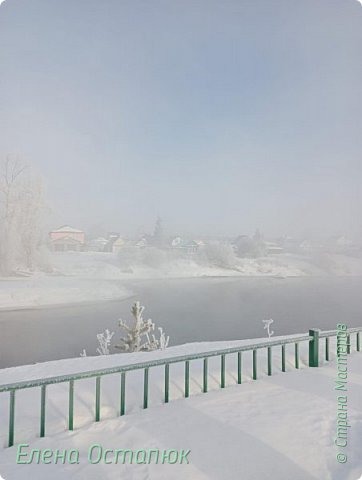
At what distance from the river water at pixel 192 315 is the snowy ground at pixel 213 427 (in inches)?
316

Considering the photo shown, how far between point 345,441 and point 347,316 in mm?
10122

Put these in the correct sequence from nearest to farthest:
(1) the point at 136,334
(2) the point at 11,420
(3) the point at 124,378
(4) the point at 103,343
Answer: (2) the point at 11,420 → (3) the point at 124,378 → (1) the point at 136,334 → (4) the point at 103,343

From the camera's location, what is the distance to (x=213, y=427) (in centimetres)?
169

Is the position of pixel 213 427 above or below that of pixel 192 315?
above

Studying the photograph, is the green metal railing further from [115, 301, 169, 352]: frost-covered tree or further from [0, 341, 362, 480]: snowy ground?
[115, 301, 169, 352]: frost-covered tree

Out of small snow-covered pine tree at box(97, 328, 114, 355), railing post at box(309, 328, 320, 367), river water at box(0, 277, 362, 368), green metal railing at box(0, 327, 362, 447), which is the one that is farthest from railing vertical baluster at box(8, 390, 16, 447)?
river water at box(0, 277, 362, 368)

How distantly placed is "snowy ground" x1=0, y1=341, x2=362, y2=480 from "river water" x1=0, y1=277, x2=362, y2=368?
8016 millimetres

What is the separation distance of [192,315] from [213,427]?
11848mm

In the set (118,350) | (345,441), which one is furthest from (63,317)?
(345,441)

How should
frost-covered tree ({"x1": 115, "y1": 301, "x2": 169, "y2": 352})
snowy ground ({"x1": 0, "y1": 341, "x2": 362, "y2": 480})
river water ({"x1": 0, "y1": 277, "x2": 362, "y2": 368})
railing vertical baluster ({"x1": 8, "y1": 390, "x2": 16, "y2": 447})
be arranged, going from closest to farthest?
snowy ground ({"x1": 0, "y1": 341, "x2": 362, "y2": 480}), railing vertical baluster ({"x1": 8, "y1": 390, "x2": 16, "y2": 447}), frost-covered tree ({"x1": 115, "y1": 301, "x2": 169, "y2": 352}), river water ({"x1": 0, "y1": 277, "x2": 362, "y2": 368})

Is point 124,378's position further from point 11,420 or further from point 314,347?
point 314,347

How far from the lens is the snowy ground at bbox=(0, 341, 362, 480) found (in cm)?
136

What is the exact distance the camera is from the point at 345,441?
5.05 ft

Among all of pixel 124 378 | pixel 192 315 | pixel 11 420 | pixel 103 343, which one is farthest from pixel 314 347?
pixel 192 315
